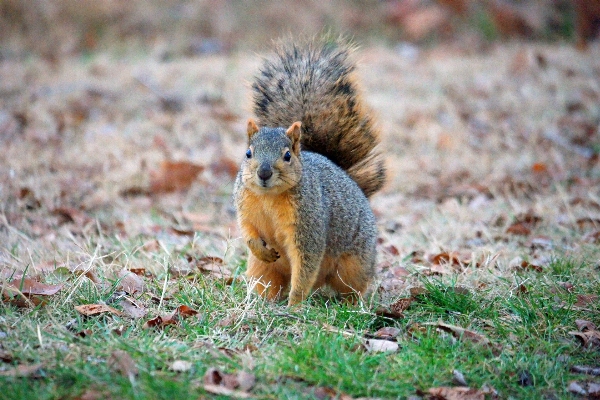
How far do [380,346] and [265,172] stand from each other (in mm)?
911

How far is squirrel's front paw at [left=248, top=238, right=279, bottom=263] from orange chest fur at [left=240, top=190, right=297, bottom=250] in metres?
0.07

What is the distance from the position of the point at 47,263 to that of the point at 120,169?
2.31 metres

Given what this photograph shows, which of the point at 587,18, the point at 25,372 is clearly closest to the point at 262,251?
the point at 25,372

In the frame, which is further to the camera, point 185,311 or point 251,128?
point 251,128

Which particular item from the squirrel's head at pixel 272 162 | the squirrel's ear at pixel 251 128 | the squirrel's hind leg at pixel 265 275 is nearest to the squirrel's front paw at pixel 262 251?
the squirrel's hind leg at pixel 265 275

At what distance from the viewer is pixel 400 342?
299 centimetres

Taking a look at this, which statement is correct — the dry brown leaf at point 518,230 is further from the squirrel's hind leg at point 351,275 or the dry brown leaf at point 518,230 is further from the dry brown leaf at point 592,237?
the squirrel's hind leg at point 351,275

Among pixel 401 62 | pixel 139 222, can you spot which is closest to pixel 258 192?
pixel 139 222

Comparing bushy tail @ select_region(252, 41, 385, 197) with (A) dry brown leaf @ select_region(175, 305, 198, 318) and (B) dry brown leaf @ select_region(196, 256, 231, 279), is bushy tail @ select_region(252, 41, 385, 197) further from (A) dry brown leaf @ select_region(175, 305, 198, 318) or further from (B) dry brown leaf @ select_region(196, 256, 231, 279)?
(A) dry brown leaf @ select_region(175, 305, 198, 318)

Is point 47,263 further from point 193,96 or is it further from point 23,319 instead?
point 193,96

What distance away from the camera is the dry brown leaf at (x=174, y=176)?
224 inches

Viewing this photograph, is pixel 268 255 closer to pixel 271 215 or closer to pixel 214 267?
pixel 271 215

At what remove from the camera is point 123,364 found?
8.41 ft

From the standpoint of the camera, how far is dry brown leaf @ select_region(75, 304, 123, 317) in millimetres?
3055
